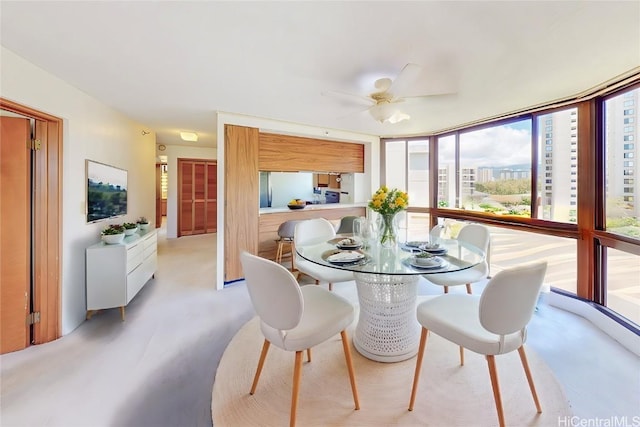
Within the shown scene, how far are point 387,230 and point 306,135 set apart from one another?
2507 mm

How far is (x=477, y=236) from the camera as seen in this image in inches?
105

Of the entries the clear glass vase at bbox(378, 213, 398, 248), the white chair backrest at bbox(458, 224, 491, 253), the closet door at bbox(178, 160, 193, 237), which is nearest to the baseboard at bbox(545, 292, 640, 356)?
the white chair backrest at bbox(458, 224, 491, 253)

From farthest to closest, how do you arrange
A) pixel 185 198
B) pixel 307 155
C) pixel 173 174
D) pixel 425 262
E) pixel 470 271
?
pixel 185 198
pixel 173 174
pixel 307 155
pixel 470 271
pixel 425 262

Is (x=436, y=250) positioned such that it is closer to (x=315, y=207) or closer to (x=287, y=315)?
(x=287, y=315)

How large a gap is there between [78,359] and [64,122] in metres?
2.01

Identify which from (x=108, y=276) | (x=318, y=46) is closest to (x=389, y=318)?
(x=318, y=46)

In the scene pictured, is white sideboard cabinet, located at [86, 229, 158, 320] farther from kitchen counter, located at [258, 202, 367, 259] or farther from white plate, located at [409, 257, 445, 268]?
white plate, located at [409, 257, 445, 268]

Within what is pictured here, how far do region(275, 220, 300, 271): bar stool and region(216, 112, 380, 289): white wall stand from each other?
788mm

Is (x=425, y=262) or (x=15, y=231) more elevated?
(x=15, y=231)

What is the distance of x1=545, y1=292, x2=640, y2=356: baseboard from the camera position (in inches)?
82.7

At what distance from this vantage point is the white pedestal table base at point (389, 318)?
78.3 inches

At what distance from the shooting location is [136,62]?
2.02 meters

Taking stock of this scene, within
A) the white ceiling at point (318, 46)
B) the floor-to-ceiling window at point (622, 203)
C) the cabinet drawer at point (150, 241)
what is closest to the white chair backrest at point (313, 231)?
the white ceiling at point (318, 46)

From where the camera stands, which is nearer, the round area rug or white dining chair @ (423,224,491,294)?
the round area rug
